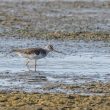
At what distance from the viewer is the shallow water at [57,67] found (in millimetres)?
14625

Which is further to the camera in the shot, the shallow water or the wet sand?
the shallow water

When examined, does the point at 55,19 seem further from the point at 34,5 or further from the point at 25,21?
the point at 34,5

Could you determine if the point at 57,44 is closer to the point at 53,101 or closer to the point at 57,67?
the point at 57,67

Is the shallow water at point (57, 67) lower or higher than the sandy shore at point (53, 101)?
lower

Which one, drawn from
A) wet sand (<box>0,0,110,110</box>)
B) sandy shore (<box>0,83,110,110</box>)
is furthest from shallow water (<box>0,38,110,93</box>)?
sandy shore (<box>0,83,110,110</box>)

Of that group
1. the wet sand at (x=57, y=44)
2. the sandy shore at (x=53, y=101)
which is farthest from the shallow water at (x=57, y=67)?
the sandy shore at (x=53, y=101)

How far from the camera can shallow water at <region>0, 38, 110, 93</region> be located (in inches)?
576

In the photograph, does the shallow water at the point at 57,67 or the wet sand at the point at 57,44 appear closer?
the wet sand at the point at 57,44

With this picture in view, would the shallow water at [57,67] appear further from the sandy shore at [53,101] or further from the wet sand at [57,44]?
the sandy shore at [53,101]

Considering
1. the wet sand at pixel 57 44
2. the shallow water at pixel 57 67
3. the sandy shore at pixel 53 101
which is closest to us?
the sandy shore at pixel 53 101

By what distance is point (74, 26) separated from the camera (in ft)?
91.4

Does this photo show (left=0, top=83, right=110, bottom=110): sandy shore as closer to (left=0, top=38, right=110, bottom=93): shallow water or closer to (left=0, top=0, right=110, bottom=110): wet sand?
(left=0, top=0, right=110, bottom=110): wet sand

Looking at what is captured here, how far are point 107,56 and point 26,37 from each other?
5347mm

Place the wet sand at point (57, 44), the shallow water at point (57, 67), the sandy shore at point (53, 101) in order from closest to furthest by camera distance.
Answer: the sandy shore at point (53, 101)
the wet sand at point (57, 44)
the shallow water at point (57, 67)
